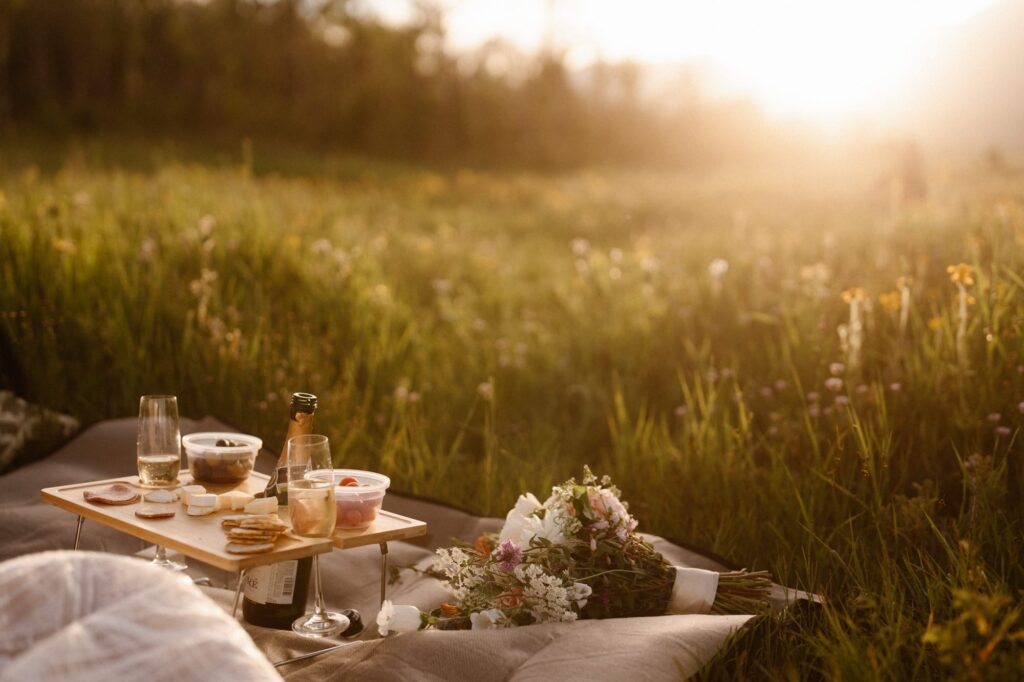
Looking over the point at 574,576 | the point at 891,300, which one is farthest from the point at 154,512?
the point at 891,300

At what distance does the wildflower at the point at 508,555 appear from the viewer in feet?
8.89

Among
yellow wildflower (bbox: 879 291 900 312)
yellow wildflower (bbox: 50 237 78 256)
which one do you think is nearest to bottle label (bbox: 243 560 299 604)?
yellow wildflower (bbox: 879 291 900 312)

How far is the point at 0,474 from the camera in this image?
4.23 metres

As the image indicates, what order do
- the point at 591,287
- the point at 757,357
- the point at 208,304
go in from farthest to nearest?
the point at 591,287 → the point at 208,304 → the point at 757,357

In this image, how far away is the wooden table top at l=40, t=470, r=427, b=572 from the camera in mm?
2270

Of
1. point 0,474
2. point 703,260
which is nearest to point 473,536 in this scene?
point 0,474

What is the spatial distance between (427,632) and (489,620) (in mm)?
230

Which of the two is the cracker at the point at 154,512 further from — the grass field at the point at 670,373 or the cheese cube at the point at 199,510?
the grass field at the point at 670,373

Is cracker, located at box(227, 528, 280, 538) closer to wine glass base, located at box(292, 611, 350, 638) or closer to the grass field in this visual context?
wine glass base, located at box(292, 611, 350, 638)

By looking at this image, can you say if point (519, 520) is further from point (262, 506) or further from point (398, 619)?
point (262, 506)

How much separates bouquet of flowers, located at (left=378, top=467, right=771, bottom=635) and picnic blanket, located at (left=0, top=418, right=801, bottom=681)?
130 mm

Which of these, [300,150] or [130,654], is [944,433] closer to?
[130,654]

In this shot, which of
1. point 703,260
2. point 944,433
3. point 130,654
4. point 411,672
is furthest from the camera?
point 703,260

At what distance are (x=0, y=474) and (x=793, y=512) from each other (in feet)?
10.3
